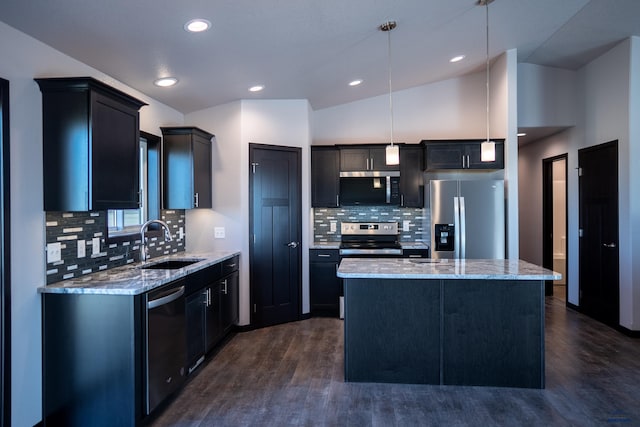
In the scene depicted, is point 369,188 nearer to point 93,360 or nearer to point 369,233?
point 369,233

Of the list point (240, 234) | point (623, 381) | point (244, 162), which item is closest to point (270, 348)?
point (240, 234)

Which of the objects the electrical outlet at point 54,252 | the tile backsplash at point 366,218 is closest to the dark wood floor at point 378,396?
the electrical outlet at point 54,252

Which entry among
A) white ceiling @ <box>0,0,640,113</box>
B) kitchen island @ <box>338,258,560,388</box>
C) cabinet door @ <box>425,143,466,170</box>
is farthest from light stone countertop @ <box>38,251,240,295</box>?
cabinet door @ <box>425,143,466,170</box>

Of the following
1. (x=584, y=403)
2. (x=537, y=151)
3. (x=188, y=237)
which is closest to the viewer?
(x=584, y=403)

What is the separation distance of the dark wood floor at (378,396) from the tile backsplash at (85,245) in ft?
3.71

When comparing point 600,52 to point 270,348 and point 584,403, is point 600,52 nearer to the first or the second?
point 584,403

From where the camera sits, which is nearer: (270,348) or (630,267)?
(270,348)

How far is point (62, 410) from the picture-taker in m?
2.38

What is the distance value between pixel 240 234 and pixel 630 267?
422cm

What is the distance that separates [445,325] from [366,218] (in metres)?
2.66

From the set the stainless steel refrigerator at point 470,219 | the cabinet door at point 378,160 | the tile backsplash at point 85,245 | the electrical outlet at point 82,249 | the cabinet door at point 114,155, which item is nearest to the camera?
the cabinet door at point 114,155

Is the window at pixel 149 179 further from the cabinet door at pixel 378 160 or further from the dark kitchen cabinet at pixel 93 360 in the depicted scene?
the cabinet door at pixel 378 160

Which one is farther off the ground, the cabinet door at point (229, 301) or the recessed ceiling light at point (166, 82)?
the recessed ceiling light at point (166, 82)

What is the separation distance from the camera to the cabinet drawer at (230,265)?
3.97 m
